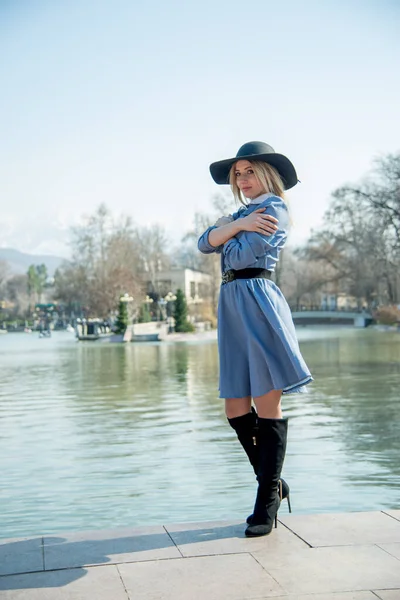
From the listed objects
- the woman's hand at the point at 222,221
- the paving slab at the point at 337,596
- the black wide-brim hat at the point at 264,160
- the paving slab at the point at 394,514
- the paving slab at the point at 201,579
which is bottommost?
the paving slab at the point at 337,596

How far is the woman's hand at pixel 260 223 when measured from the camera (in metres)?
3.42

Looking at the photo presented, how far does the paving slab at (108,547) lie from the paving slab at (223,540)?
2.0 inches

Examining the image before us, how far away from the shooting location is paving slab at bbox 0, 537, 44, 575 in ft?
9.30

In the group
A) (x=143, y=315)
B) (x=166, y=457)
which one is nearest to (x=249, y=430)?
(x=166, y=457)

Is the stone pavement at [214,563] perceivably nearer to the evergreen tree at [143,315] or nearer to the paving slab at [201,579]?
the paving slab at [201,579]

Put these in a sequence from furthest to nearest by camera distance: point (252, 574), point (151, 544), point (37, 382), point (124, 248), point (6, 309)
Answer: point (6, 309)
point (124, 248)
point (37, 382)
point (151, 544)
point (252, 574)

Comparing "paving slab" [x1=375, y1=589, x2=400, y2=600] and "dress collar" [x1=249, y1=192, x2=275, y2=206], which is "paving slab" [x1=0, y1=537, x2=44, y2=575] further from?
"dress collar" [x1=249, y1=192, x2=275, y2=206]

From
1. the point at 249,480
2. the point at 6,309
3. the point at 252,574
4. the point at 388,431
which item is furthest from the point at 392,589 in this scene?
the point at 6,309

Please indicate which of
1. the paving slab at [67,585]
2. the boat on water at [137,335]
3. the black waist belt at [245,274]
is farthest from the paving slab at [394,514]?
the boat on water at [137,335]

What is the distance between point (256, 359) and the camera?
3.35 m

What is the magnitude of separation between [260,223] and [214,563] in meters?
1.21

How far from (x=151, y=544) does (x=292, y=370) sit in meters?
0.77

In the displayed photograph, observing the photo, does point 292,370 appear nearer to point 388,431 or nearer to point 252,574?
point 252,574

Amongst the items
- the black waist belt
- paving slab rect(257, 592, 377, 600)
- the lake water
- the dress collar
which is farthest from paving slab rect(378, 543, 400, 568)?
the lake water
